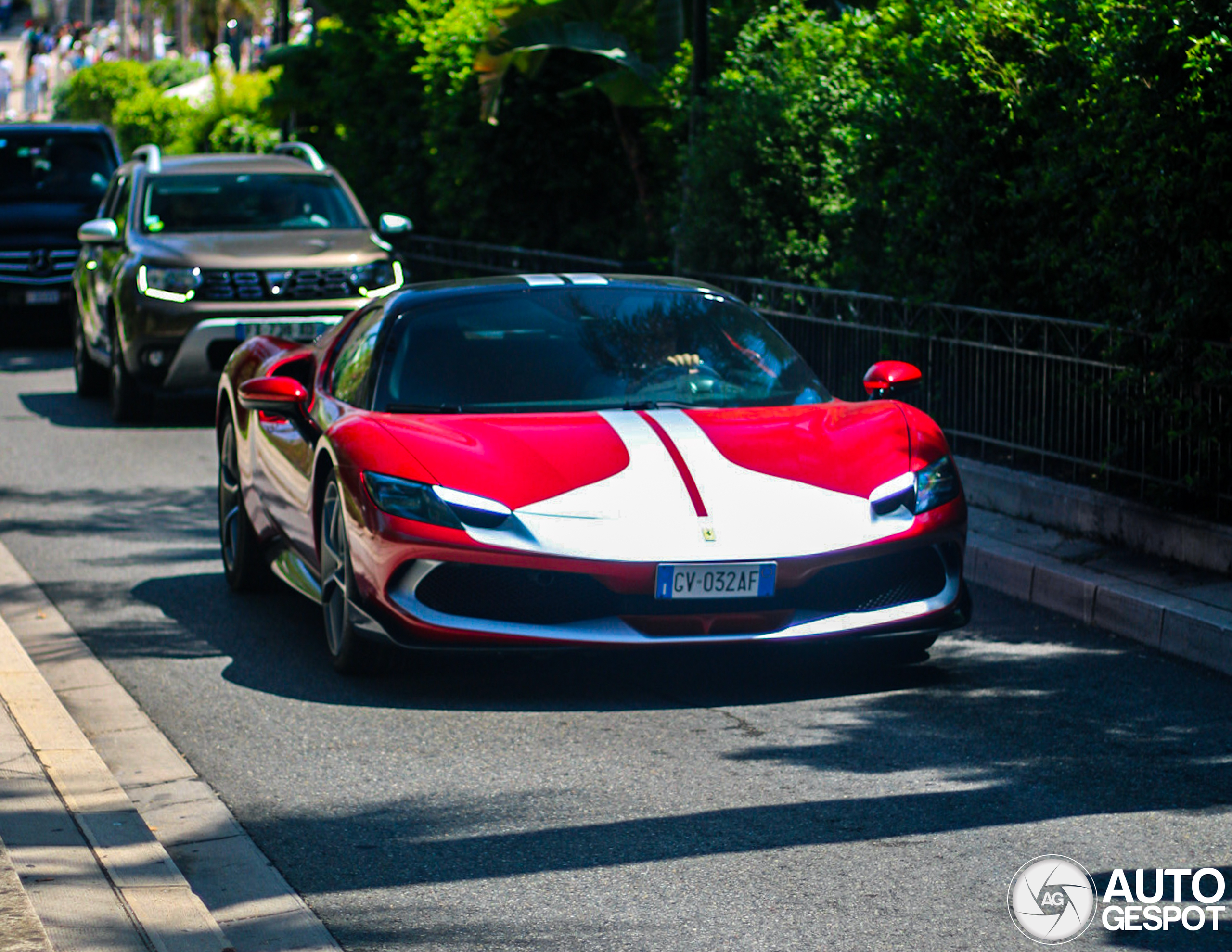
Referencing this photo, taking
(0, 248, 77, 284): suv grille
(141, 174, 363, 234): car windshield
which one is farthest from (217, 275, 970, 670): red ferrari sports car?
(0, 248, 77, 284): suv grille

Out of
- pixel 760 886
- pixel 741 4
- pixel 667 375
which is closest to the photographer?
pixel 760 886

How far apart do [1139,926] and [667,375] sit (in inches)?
139

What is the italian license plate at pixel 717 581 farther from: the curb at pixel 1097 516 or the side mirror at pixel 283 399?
the curb at pixel 1097 516

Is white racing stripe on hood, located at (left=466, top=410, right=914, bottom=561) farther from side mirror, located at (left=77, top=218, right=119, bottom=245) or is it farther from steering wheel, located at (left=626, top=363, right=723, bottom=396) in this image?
side mirror, located at (left=77, top=218, right=119, bottom=245)

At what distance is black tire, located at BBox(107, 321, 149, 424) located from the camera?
48.5 ft

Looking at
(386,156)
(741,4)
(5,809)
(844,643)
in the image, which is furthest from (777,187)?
(386,156)

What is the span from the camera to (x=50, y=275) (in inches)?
774

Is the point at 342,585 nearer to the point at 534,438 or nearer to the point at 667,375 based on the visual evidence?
the point at 534,438

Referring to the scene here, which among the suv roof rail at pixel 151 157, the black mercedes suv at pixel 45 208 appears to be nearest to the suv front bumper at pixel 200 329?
the suv roof rail at pixel 151 157

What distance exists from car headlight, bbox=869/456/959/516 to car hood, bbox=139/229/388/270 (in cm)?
839

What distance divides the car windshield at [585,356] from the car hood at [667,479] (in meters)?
0.29

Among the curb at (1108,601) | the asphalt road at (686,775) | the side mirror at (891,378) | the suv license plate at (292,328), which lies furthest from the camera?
the suv license plate at (292,328)

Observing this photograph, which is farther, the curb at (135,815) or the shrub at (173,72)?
the shrub at (173,72)

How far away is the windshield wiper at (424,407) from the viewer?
738 cm
